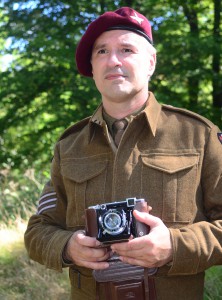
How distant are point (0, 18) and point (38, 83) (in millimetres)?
1299

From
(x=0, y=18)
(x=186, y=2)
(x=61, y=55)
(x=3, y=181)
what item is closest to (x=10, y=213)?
(x=3, y=181)

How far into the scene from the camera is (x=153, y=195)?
236 centimetres

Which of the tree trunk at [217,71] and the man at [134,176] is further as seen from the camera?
the tree trunk at [217,71]

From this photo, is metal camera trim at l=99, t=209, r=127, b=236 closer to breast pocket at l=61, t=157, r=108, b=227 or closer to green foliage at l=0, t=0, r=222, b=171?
breast pocket at l=61, t=157, r=108, b=227

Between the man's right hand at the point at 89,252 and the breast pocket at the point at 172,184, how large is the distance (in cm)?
32

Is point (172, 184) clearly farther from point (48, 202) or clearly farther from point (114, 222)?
point (48, 202)

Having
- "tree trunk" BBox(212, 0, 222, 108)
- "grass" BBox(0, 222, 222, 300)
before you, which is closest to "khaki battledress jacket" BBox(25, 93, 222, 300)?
"grass" BBox(0, 222, 222, 300)

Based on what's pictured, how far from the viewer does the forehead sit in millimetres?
2451

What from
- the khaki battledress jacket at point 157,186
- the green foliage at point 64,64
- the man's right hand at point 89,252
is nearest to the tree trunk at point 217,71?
the green foliage at point 64,64

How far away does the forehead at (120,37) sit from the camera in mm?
2451

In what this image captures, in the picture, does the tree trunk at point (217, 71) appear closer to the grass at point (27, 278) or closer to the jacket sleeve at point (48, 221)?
the grass at point (27, 278)

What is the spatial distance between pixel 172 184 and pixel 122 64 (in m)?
0.57

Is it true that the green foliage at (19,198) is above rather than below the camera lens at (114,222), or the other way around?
below

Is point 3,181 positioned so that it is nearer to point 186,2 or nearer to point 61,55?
point 61,55
